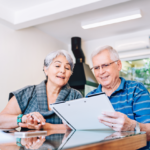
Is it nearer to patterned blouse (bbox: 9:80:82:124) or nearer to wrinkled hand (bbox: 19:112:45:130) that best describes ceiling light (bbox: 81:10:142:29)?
patterned blouse (bbox: 9:80:82:124)

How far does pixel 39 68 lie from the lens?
3627mm

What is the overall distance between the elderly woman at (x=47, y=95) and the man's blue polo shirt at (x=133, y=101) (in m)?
0.52

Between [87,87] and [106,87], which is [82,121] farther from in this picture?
[87,87]

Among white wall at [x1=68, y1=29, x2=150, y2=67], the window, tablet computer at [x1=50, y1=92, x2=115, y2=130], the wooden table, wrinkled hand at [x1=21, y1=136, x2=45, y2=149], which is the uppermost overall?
white wall at [x1=68, y1=29, x2=150, y2=67]

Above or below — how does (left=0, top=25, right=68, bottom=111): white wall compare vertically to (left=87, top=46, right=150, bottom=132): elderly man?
above

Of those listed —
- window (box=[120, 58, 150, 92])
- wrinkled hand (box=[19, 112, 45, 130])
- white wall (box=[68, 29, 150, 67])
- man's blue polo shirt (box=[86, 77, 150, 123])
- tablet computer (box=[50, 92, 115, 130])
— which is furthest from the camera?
window (box=[120, 58, 150, 92])

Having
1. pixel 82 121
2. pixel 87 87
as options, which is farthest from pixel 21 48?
pixel 82 121

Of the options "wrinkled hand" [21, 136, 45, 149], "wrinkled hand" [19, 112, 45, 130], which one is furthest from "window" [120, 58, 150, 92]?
"wrinkled hand" [21, 136, 45, 149]

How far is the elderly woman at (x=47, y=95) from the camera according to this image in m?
1.57

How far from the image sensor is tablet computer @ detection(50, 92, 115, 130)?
2.84 ft

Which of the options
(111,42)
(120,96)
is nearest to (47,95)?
(120,96)

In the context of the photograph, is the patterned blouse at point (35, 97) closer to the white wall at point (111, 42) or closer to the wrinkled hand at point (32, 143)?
the wrinkled hand at point (32, 143)

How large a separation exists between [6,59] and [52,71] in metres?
1.45

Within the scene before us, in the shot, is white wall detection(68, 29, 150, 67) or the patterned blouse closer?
the patterned blouse
